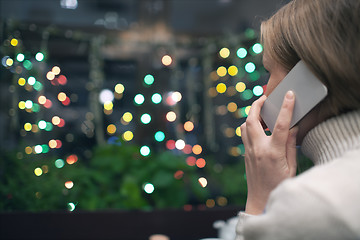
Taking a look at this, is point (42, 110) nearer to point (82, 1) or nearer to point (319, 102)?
point (82, 1)

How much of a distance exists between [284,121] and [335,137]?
0.39 feet

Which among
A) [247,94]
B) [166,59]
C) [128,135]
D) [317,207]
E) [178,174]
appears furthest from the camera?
[247,94]

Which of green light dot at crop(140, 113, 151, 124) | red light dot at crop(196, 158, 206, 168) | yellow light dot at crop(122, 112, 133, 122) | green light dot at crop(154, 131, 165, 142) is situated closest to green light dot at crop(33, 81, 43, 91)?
yellow light dot at crop(122, 112, 133, 122)

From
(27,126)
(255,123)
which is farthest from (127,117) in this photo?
(255,123)

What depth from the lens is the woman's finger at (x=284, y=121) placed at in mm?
754

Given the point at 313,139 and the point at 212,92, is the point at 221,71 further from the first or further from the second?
the point at 313,139

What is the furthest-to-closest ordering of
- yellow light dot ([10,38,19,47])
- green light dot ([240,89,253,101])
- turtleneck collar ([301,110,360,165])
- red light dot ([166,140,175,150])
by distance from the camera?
green light dot ([240,89,253,101]) → red light dot ([166,140,175,150]) → yellow light dot ([10,38,19,47]) → turtleneck collar ([301,110,360,165])

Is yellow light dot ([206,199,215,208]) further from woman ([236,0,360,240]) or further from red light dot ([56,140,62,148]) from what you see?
woman ([236,0,360,240])

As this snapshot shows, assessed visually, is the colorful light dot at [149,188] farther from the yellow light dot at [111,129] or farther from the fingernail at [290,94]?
the fingernail at [290,94]

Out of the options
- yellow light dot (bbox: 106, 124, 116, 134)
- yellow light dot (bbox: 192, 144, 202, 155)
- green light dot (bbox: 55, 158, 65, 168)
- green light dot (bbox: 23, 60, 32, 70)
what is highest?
green light dot (bbox: 23, 60, 32, 70)

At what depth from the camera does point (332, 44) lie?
2.16 ft

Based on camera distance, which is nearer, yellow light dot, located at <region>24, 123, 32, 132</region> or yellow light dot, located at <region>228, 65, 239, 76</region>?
yellow light dot, located at <region>24, 123, 32, 132</region>

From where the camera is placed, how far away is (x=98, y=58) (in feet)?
8.59

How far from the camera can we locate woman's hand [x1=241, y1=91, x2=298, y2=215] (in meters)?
0.76
